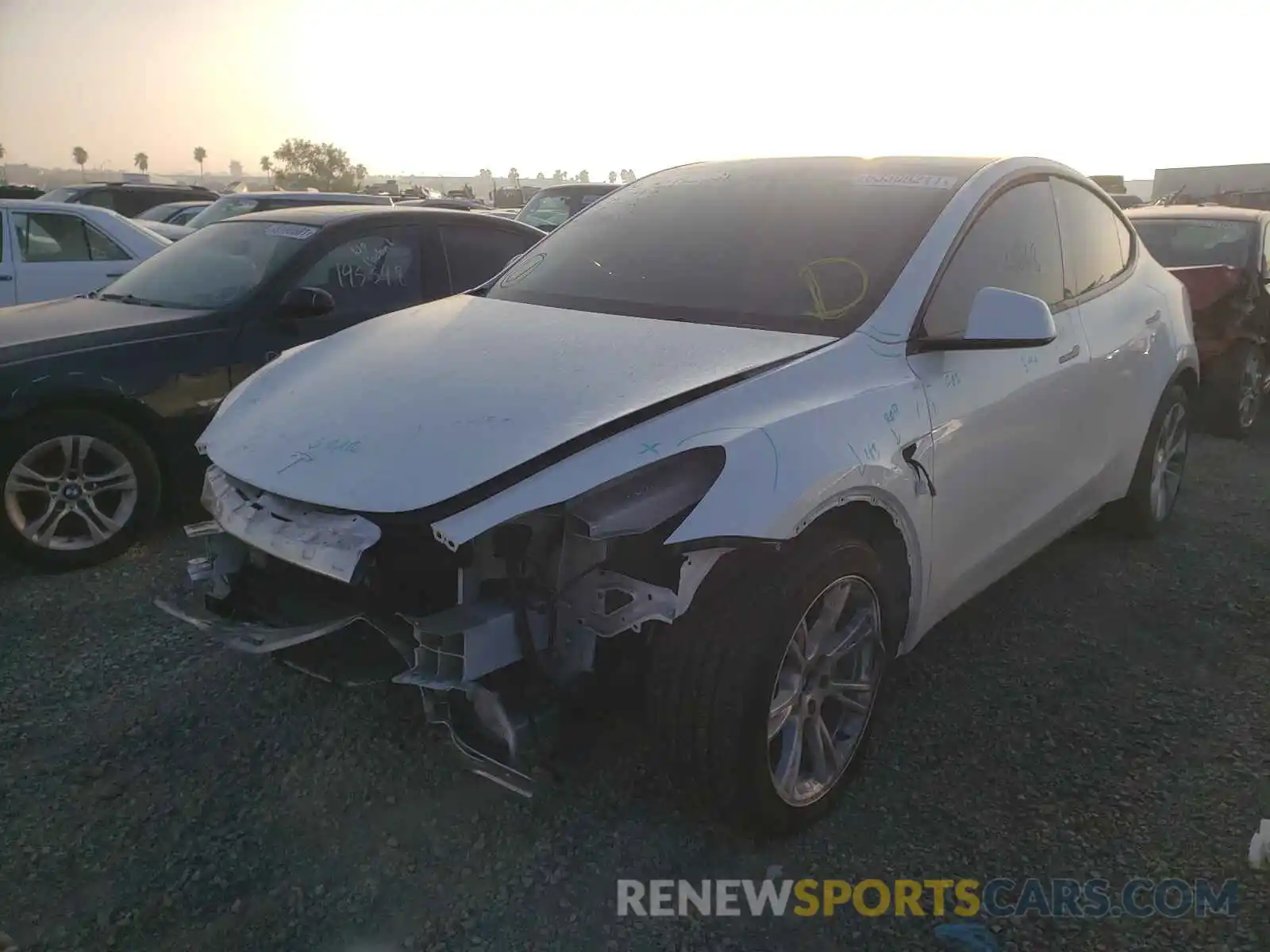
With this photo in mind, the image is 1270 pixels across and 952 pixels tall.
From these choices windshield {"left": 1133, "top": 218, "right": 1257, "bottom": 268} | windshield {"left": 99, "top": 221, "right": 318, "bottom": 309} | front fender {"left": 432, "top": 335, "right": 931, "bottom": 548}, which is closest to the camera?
front fender {"left": 432, "top": 335, "right": 931, "bottom": 548}

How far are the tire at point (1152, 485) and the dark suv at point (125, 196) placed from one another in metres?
14.8

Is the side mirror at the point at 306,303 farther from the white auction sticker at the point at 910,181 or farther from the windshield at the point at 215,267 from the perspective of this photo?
the white auction sticker at the point at 910,181

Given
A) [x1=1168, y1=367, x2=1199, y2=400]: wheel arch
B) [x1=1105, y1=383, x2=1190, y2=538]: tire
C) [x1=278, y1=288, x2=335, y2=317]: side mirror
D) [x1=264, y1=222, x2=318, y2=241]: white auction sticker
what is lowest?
[x1=1105, y1=383, x2=1190, y2=538]: tire

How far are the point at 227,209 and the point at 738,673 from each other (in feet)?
39.2

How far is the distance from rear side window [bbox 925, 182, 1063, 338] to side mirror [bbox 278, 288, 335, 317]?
3014 millimetres

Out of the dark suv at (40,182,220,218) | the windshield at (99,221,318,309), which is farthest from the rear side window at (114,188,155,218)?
the windshield at (99,221,318,309)

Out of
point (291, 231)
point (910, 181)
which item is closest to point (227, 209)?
point (291, 231)

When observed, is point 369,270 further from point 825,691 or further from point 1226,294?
point 1226,294

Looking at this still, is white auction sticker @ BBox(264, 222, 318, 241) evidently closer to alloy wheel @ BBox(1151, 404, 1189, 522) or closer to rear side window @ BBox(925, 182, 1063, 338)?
rear side window @ BBox(925, 182, 1063, 338)

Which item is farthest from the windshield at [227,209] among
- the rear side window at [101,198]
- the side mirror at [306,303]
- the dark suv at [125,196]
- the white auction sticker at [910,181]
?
the white auction sticker at [910,181]

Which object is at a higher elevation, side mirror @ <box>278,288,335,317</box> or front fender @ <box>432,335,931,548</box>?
side mirror @ <box>278,288,335,317</box>

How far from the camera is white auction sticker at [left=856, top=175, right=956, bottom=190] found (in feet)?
10.7

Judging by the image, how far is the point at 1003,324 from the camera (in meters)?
2.80

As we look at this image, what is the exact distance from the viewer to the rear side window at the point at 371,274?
200 inches
